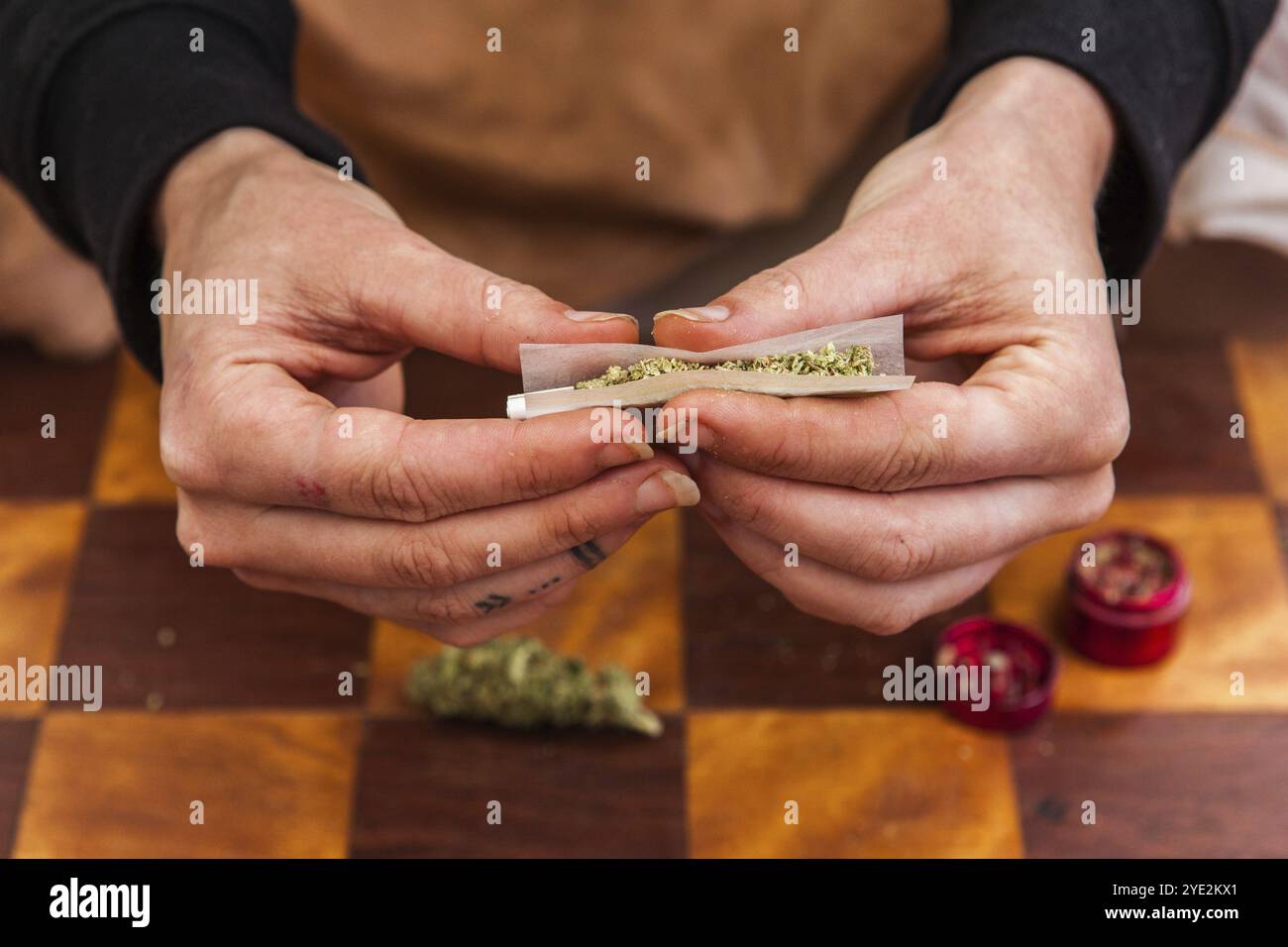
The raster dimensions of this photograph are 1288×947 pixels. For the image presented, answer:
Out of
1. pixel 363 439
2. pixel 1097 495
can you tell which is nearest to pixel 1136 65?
pixel 1097 495

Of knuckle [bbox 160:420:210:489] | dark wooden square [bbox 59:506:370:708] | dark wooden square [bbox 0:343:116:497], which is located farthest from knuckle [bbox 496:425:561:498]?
dark wooden square [bbox 0:343:116:497]

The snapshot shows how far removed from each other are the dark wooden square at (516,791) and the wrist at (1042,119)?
2.20 ft

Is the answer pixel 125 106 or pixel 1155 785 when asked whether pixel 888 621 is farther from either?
pixel 125 106

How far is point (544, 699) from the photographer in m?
1.27

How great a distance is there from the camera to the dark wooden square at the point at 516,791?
122cm

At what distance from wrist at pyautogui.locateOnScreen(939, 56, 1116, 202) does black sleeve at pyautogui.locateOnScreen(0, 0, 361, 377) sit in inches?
20.3

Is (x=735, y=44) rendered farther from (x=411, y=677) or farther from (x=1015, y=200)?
(x=411, y=677)

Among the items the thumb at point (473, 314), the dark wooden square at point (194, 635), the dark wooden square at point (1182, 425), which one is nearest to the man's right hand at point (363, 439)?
the thumb at point (473, 314)

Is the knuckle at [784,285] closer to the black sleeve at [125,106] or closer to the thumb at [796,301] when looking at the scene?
the thumb at [796,301]

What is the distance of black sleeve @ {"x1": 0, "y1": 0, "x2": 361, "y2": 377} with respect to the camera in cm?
99

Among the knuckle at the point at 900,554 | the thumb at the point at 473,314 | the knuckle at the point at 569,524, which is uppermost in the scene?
the thumb at the point at 473,314

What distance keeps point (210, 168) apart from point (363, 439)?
317 millimetres

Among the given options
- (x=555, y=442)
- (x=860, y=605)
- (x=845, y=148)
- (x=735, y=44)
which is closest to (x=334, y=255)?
(x=555, y=442)

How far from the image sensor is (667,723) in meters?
1.30
